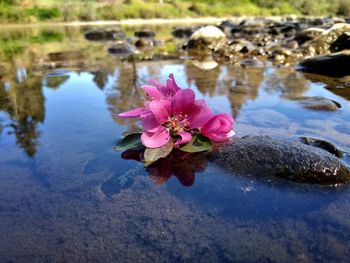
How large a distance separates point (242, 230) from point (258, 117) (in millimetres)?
1719

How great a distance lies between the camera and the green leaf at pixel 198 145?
188cm

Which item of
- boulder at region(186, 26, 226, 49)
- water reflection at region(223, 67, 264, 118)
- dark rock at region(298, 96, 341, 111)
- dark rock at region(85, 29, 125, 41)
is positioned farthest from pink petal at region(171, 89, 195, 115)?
dark rock at region(85, 29, 125, 41)

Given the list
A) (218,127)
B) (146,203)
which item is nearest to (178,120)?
(218,127)

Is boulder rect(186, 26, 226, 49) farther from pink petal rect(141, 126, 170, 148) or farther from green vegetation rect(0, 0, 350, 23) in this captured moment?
green vegetation rect(0, 0, 350, 23)

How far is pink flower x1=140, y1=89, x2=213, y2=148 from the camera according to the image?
72.4 inches

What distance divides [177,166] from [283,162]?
555 mm

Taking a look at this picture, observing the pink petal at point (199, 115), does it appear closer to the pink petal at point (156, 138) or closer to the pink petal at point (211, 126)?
the pink petal at point (211, 126)

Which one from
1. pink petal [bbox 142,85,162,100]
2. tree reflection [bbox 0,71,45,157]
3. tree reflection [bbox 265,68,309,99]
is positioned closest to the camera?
pink petal [bbox 142,85,162,100]

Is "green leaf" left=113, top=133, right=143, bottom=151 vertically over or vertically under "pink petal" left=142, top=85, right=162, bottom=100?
under

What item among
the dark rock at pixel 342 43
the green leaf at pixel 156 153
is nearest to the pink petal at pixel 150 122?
the green leaf at pixel 156 153

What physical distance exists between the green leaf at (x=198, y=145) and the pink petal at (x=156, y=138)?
13 centimetres

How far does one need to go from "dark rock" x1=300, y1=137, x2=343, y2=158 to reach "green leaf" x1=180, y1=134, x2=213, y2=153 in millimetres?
728

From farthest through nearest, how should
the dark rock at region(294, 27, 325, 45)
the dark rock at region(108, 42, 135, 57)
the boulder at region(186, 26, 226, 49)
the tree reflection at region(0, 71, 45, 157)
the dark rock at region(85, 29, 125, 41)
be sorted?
the dark rock at region(85, 29, 125, 41), the dark rock at region(294, 27, 325, 45), the boulder at region(186, 26, 226, 49), the dark rock at region(108, 42, 135, 57), the tree reflection at region(0, 71, 45, 157)

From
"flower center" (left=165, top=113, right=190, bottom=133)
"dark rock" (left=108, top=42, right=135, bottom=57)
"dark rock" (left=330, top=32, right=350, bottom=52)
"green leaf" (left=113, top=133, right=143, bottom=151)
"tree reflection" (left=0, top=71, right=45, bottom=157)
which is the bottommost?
"dark rock" (left=108, top=42, right=135, bottom=57)
